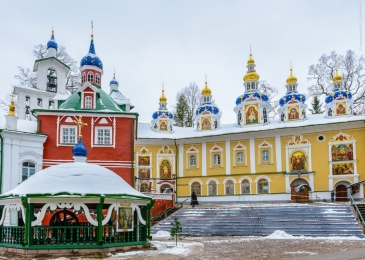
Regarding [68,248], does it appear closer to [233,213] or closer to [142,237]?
[142,237]

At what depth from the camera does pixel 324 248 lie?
13.4 metres

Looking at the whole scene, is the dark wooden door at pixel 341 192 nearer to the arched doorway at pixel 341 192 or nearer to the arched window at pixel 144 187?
the arched doorway at pixel 341 192

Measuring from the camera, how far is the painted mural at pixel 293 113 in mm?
35688

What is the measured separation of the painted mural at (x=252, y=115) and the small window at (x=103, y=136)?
15190 mm

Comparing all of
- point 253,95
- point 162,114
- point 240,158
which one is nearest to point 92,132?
point 240,158

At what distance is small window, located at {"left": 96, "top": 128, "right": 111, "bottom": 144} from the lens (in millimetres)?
26469

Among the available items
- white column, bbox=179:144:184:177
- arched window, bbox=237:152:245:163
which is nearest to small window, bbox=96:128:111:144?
white column, bbox=179:144:184:177

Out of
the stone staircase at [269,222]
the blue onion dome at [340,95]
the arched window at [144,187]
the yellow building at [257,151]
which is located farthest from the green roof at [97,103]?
the blue onion dome at [340,95]

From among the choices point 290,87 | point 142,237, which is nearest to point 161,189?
point 290,87

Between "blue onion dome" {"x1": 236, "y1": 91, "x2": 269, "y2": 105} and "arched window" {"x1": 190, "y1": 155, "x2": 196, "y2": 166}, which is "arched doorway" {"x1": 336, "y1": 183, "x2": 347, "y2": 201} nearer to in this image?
"blue onion dome" {"x1": 236, "y1": 91, "x2": 269, "y2": 105}

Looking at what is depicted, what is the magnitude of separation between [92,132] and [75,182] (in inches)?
543

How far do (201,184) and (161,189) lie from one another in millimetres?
3746

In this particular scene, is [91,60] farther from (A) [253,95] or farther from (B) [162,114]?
(A) [253,95]

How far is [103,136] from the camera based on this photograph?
2655cm
